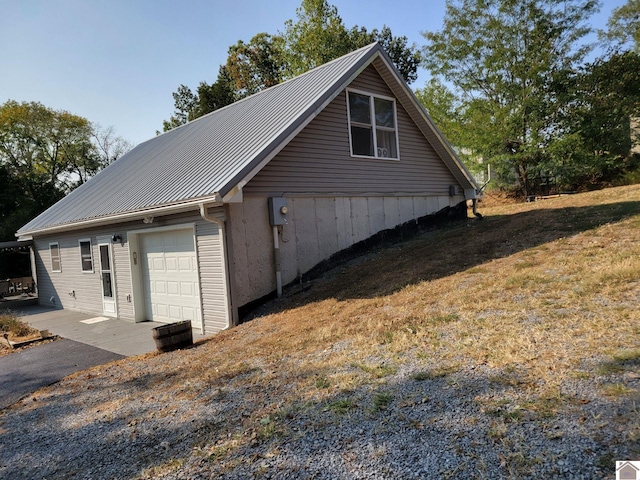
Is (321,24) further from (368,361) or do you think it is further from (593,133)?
(368,361)

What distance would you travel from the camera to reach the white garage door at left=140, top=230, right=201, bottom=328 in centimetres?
905

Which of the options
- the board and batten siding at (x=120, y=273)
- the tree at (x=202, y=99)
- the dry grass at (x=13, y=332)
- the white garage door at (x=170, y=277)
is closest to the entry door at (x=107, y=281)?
the board and batten siding at (x=120, y=273)

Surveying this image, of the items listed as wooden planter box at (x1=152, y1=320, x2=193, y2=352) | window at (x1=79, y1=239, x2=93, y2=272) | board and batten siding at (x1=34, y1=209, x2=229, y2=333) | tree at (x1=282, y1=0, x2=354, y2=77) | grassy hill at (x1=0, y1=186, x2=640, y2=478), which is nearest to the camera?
grassy hill at (x1=0, y1=186, x2=640, y2=478)

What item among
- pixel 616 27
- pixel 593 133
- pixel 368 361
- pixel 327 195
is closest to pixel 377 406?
pixel 368 361

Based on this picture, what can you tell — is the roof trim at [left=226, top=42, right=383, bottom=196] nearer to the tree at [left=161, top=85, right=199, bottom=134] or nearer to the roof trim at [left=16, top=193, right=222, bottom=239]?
the roof trim at [left=16, top=193, right=222, bottom=239]

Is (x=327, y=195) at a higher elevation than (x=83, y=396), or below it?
higher

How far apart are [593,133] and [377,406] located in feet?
77.0

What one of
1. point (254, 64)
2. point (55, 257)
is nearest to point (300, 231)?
point (55, 257)

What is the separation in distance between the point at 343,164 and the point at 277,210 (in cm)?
267

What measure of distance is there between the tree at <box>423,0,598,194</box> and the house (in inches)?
398

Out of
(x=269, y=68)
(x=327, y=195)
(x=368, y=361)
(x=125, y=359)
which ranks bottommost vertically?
(x=125, y=359)

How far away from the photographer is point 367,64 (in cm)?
1078

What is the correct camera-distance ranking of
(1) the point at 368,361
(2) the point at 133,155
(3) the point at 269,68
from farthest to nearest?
(3) the point at 269,68
(2) the point at 133,155
(1) the point at 368,361

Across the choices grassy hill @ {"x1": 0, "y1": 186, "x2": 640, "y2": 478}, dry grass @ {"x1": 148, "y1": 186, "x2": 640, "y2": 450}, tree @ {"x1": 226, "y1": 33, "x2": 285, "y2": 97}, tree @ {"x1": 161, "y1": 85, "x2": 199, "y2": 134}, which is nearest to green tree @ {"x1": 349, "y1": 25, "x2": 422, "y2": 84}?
tree @ {"x1": 226, "y1": 33, "x2": 285, "y2": 97}
